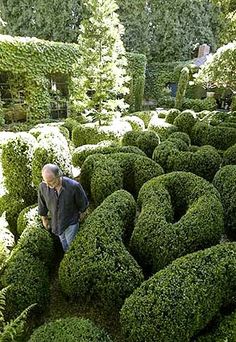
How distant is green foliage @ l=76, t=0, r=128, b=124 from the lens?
13.1 m

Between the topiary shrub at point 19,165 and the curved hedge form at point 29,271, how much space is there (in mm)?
1611

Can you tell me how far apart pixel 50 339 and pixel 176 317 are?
61.4 inches

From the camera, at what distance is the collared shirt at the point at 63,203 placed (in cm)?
518

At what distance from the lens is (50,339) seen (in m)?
3.89

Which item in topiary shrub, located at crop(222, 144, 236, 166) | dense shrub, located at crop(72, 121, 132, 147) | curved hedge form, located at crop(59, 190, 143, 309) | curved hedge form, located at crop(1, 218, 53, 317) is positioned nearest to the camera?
curved hedge form, located at crop(59, 190, 143, 309)

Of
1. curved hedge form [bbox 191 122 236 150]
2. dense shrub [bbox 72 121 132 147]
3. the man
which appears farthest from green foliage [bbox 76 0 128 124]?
the man

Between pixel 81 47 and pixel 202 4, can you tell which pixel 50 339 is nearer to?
pixel 81 47

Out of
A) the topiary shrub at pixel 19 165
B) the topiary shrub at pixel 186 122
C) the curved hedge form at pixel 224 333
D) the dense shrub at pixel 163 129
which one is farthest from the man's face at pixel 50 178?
the topiary shrub at pixel 186 122

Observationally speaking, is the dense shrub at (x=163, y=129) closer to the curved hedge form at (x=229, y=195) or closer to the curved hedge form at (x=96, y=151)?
the curved hedge form at (x=96, y=151)

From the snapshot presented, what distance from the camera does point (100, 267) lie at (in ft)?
15.5

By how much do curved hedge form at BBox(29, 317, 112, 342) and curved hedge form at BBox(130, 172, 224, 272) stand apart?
1.64 metres

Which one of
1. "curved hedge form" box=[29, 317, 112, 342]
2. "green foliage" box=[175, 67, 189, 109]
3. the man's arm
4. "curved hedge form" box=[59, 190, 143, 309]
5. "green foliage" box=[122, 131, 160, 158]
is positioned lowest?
"curved hedge form" box=[29, 317, 112, 342]

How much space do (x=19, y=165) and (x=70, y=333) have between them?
4.12m

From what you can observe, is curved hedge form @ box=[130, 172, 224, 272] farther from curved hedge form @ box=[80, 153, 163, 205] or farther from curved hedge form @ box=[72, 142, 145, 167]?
curved hedge form @ box=[72, 142, 145, 167]
